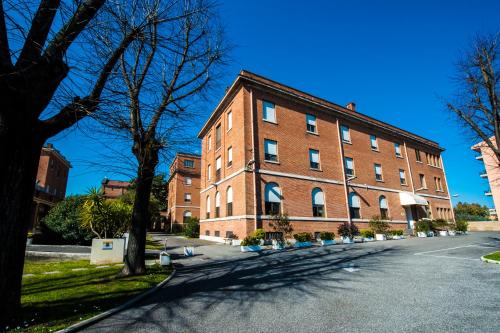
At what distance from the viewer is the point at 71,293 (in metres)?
5.50

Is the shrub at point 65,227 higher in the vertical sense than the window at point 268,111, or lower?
lower

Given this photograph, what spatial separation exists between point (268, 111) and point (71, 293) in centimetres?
1629

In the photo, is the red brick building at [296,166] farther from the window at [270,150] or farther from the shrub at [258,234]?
the shrub at [258,234]

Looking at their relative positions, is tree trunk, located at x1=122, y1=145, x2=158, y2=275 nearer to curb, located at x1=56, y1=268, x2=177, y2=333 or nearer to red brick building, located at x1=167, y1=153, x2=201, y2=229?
curb, located at x1=56, y1=268, x2=177, y2=333

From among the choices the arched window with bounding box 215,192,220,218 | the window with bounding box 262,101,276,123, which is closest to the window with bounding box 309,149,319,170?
the window with bounding box 262,101,276,123

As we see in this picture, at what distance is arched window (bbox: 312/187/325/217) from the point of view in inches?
759

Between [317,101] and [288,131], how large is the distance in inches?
185

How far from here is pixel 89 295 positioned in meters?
5.37

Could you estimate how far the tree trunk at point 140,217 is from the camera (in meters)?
7.54

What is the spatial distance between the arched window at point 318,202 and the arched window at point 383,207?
732 centimetres

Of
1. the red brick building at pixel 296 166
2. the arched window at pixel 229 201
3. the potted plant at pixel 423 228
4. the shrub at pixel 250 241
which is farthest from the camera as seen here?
the potted plant at pixel 423 228

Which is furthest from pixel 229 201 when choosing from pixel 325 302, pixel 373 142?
pixel 373 142

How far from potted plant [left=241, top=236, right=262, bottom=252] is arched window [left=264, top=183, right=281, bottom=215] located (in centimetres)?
327

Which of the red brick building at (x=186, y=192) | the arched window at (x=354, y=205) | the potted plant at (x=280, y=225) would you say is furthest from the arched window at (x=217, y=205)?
the red brick building at (x=186, y=192)
